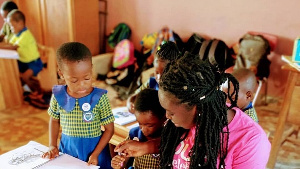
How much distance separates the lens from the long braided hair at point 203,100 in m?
1.12

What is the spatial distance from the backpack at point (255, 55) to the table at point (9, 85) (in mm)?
2605

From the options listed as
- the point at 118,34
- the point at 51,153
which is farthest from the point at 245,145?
A: the point at 118,34

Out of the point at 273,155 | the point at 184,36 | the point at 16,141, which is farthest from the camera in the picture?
the point at 184,36

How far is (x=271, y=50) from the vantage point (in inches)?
137

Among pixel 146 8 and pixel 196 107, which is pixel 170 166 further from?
pixel 146 8

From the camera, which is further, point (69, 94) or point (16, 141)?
point (16, 141)

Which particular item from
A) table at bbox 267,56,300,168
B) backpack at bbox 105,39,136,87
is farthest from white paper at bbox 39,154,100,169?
backpack at bbox 105,39,136,87

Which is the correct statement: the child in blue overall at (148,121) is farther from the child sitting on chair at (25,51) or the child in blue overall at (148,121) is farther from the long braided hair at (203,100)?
the child sitting on chair at (25,51)

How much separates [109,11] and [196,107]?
12.7 ft

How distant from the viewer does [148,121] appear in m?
1.50

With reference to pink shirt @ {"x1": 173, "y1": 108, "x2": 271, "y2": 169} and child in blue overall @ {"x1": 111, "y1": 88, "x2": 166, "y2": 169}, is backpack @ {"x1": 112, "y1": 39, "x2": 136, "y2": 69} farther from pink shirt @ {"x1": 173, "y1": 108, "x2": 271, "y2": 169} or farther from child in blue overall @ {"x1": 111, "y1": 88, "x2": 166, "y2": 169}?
pink shirt @ {"x1": 173, "y1": 108, "x2": 271, "y2": 169}

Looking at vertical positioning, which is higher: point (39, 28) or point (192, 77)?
point (192, 77)

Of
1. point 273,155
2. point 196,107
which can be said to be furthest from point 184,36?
point 196,107

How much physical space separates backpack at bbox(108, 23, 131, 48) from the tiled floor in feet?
3.00
